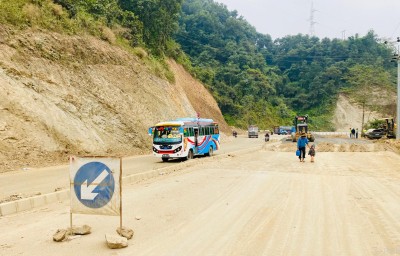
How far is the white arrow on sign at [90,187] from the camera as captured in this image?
777cm

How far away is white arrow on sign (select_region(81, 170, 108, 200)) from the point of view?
306 inches

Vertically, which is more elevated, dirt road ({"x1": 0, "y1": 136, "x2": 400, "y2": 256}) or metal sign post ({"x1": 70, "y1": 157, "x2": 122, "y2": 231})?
metal sign post ({"x1": 70, "y1": 157, "x2": 122, "y2": 231})

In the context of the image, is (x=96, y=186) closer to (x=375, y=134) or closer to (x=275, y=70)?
(x=375, y=134)

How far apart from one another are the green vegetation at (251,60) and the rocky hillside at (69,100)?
5.85m

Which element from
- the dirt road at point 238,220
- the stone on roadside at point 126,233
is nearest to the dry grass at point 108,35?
the dirt road at point 238,220

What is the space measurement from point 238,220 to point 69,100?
20.5 m

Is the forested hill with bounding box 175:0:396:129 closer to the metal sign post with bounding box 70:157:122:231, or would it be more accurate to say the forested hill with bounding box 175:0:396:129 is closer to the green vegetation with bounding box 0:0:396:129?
the green vegetation with bounding box 0:0:396:129

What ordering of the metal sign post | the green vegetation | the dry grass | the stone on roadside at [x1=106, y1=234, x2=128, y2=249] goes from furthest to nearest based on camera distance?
the green vegetation, the dry grass, the metal sign post, the stone on roadside at [x1=106, y1=234, x2=128, y2=249]

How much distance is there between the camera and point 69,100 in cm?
2664

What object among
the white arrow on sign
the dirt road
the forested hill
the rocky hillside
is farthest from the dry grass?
the forested hill

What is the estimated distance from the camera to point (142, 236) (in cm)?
782

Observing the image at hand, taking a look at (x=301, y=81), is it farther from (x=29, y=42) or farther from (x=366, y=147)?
(x=29, y=42)

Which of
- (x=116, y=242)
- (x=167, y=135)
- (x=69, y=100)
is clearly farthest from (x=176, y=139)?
(x=116, y=242)

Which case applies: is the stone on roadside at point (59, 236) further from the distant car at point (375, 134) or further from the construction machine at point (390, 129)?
the distant car at point (375, 134)
